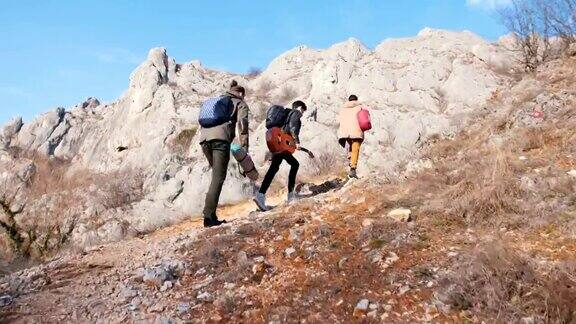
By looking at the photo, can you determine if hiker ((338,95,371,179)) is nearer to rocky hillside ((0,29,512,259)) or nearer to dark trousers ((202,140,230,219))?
rocky hillside ((0,29,512,259))

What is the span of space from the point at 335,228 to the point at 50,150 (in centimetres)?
5634

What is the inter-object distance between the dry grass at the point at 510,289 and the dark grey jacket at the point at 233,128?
3857 millimetres

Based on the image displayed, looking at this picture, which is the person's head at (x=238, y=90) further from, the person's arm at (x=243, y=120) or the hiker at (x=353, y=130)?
the hiker at (x=353, y=130)

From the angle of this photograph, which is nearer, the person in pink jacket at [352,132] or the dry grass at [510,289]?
the dry grass at [510,289]

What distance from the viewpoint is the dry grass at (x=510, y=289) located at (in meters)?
3.60

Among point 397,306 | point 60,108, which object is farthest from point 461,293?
point 60,108

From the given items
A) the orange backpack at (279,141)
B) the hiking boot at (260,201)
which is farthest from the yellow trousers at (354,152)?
the hiking boot at (260,201)

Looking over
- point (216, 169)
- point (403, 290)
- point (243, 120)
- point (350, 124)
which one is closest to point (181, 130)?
point (350, 124)

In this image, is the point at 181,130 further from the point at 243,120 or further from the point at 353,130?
the point at 243,120

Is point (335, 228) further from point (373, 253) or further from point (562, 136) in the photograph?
point (562, 136)

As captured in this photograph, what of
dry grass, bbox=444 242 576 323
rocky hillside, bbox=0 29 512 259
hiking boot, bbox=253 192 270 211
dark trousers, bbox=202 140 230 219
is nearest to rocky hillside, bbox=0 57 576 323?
dry grass, bbox=444 242 576 323

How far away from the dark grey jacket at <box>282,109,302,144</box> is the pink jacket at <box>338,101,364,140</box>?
132 centimetres

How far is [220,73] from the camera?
50.1 m

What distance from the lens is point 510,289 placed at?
3.88m
